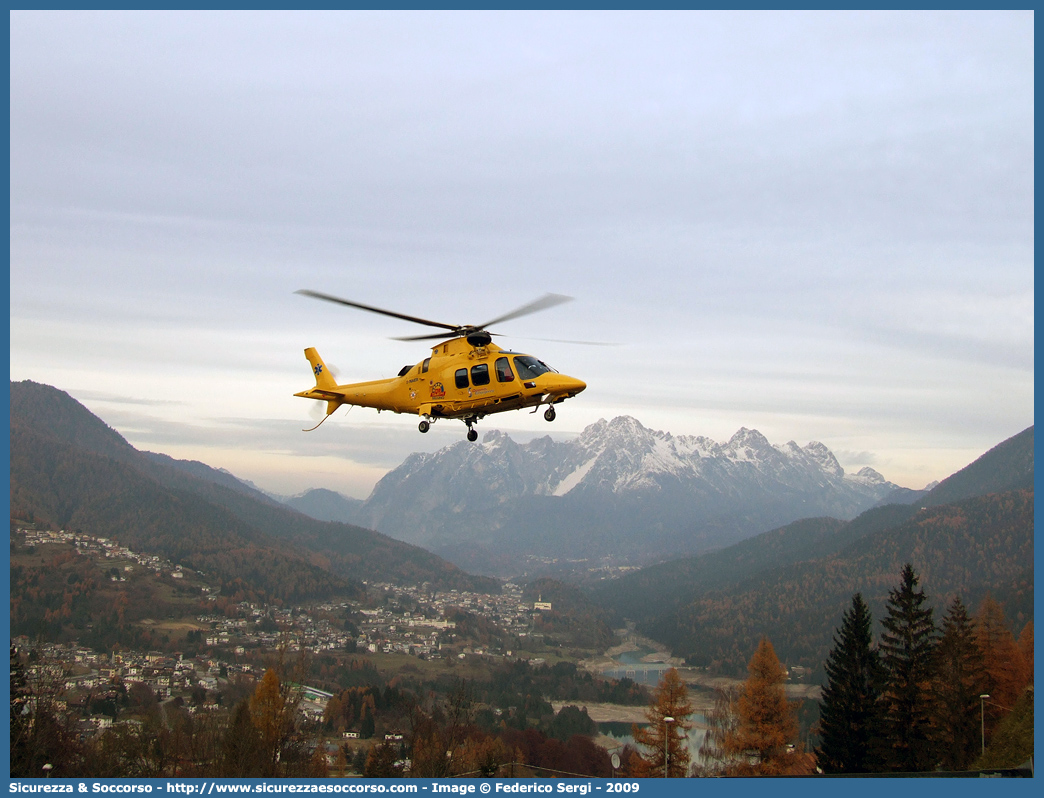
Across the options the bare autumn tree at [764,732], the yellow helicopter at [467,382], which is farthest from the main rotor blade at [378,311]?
the bare autumn tree at [764,732]

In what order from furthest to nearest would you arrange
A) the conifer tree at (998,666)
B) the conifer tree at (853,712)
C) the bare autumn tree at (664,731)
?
the bare autumn tree at (664,731) → the conifer tree at (998,666) → the conifer tree at (853,712)

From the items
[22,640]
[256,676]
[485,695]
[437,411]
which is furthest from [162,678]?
[437,411]

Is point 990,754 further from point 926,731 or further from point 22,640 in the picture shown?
point 22,640

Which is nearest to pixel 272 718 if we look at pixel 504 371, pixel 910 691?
pixel 910 691

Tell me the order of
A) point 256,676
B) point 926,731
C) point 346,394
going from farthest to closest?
point 256,676 < point 926,731 < point 346,394

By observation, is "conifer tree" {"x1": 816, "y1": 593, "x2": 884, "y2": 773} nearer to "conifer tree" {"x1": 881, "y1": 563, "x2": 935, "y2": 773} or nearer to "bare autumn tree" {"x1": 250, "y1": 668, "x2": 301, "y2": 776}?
"conifer tree" {"x1": 881, "y1": 563, "x2": 935, "y2": 773}

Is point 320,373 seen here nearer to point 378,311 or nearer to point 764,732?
point 378,311

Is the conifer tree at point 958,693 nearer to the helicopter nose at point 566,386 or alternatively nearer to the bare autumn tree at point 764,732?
the bare autumn tree at point 764,732
